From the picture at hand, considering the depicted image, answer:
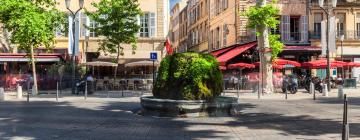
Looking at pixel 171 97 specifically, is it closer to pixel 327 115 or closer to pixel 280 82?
pixel 327 115

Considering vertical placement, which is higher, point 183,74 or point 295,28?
point 295,28

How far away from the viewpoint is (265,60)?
89.4 feet

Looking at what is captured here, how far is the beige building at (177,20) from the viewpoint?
73.5 m

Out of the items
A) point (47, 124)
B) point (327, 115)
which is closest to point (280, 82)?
point (327, 115)

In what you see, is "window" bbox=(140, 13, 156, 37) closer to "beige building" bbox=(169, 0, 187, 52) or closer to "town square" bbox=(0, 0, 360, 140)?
"town square" bbox=(0, 0, 360, 140)

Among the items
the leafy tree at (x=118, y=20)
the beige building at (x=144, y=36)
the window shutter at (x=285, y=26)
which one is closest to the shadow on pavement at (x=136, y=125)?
the leafy tree at (x=118, y=20)

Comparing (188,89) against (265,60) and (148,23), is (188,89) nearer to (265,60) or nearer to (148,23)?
(265,60)

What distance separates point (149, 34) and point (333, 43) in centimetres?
1609

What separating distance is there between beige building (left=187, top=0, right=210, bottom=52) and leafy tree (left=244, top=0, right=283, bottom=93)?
20644mm

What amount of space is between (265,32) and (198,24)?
90.9 ft

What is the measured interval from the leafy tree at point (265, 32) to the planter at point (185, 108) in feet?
41.2

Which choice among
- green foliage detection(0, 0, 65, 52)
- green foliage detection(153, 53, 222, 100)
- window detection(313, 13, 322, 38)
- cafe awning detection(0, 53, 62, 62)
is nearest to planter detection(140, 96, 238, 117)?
green foliage detection(153, 53, 222, 100)

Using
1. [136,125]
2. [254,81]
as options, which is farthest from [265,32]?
[136,125]

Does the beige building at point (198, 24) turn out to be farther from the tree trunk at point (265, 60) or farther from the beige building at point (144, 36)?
the tree trunk at point (265, 60)
